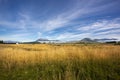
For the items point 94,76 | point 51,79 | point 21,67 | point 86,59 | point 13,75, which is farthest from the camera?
point 86,59

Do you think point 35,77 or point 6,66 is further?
point 6,66

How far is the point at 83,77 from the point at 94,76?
1.65 feet

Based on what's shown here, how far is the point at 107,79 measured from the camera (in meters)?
5.03

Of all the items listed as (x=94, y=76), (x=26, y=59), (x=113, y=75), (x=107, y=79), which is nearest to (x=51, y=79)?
(x=94, y=76)

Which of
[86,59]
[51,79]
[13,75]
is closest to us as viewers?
[51,79]

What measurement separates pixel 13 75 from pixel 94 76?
146 inches

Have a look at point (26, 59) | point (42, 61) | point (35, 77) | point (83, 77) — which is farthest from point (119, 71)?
point (26, 59)

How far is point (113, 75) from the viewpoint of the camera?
5.36 m

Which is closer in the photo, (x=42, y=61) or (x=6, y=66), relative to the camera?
(x=6, y=66)

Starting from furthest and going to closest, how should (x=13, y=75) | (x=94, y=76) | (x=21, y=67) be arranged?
(x=21, y=67) < (x=13, y=75) < (x=94, y=76)

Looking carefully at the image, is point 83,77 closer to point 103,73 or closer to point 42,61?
point 103,73

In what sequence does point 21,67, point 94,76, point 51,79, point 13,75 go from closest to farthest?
point 51,79 → point 94,76 → point 13,75 → point 21,67

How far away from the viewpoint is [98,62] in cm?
742

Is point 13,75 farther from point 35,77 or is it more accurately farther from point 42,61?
point 42,61
